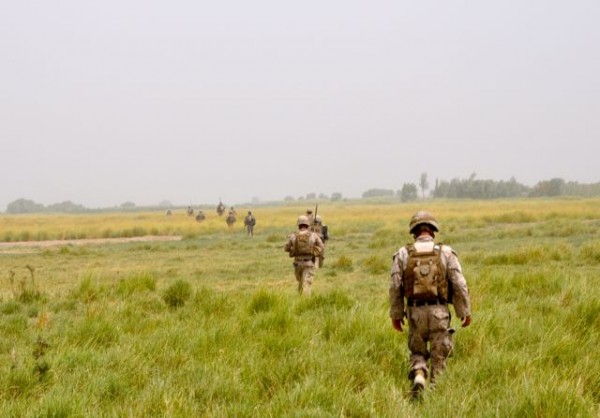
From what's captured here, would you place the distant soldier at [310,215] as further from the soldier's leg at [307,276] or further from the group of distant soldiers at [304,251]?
the soldier's leg at [307,276]

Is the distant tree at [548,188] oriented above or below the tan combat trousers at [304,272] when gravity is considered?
above

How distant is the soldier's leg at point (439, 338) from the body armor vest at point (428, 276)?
135mm

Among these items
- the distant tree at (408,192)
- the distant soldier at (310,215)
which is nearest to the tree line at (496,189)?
the distant tree at (408,192)

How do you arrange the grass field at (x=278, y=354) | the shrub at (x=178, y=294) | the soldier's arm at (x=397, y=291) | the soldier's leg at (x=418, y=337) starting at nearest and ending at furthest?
the grass field at (x=278, y=354), the soldier's leg at (x=418, y=337), the soldier's arm at (x=397, y=291), the shrub at (x=178, y=294)

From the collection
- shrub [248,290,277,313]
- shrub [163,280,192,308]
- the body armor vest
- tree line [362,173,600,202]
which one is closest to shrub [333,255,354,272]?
shrub [163,280,192,308]

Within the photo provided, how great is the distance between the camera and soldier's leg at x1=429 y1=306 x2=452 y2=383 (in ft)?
15.9

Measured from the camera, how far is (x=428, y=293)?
4793 millimetres

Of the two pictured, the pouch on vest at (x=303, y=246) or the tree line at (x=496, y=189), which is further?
the tree line at (x=496, y=189)

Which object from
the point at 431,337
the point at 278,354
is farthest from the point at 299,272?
the point at 431,337

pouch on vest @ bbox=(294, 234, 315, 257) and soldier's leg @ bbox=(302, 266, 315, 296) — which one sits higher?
pouch on vest @ bbox=(294, 234, 315, 257)

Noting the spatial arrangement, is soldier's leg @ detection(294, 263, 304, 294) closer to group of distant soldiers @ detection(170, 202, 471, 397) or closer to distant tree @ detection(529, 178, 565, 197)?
group of distant soldiers @ detection(170, 202, 471, 397)

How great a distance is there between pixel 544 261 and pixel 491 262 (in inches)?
54.2

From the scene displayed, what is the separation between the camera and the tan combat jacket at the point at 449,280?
16.0 ft

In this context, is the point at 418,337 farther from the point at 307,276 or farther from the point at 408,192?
the point at 408,192
